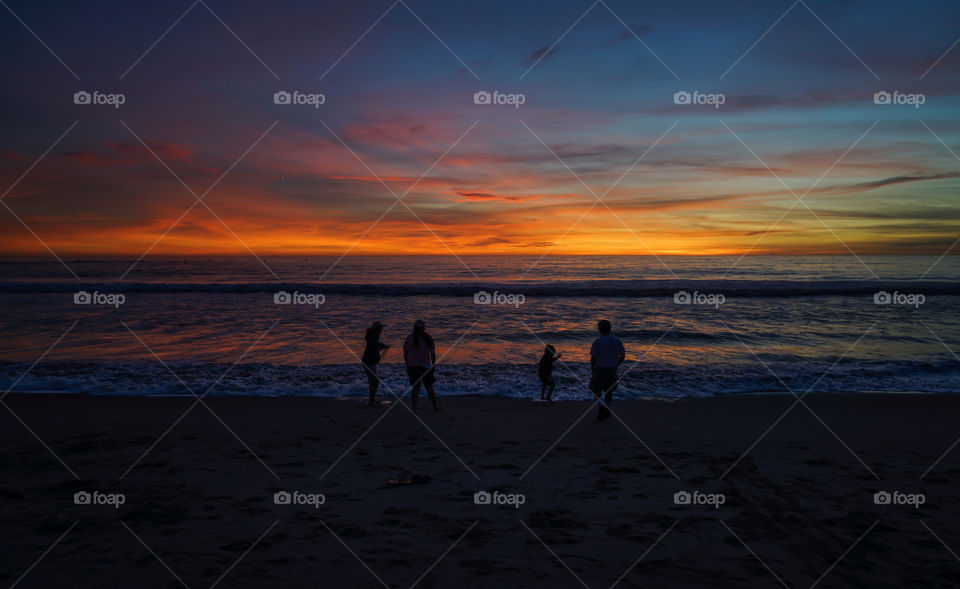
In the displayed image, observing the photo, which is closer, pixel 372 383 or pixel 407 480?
pixel 407 480

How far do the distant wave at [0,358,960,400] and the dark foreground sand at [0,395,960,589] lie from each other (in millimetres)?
2430

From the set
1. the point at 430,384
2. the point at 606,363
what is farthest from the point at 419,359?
the point at 606,363

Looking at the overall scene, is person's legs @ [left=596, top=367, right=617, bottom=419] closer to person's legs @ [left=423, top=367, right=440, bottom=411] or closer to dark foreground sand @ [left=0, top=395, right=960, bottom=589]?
dark foreground sand @ [left=0, top=395, right=960, bottom=589]

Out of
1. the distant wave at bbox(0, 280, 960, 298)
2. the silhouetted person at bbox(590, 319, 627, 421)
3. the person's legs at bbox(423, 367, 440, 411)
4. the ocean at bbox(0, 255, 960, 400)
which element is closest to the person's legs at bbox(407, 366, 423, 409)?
the person's legs at bbox(423, 367, 440, 411)

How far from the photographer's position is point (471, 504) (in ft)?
18.5

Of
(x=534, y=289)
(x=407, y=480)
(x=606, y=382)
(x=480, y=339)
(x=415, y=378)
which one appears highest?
(x=534, y=289)

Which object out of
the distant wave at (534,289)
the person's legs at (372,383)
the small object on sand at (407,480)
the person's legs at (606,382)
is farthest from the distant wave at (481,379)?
the distant wave at (534,289)

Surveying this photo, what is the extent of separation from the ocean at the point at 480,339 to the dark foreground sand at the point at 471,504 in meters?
3.22

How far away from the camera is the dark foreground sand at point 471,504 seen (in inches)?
171

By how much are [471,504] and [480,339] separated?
12.7m

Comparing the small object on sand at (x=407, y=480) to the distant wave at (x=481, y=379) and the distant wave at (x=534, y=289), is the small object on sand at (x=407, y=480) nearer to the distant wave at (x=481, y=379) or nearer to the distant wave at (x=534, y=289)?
the distant wave at (x=481, y=379)

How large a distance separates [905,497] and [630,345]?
11775 mm

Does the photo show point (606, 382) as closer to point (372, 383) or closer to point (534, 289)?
point (372, 383)

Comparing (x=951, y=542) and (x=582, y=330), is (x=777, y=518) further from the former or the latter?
(x=582, y=330)
